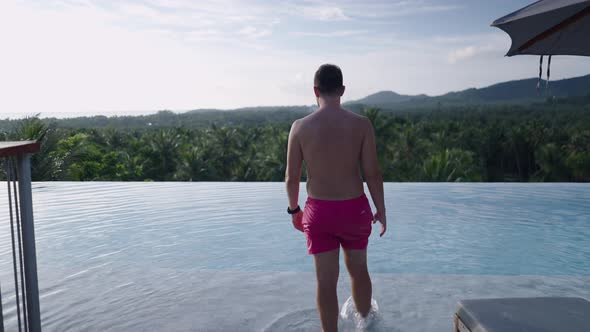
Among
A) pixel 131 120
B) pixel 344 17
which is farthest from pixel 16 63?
pixel 131 120

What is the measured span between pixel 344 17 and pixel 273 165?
7.91 meters

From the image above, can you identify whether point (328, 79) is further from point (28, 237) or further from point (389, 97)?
point (389, 97)

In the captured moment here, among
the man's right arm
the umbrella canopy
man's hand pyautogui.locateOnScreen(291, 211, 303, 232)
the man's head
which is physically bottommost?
man's hand pyautogui.locateOnScreen(291, 211, 303, 232)

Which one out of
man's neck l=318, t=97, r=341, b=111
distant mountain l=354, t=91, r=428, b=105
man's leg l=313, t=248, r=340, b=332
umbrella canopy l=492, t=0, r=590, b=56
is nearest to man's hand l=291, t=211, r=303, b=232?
man's leg l=313, t=248, r=340, b=332

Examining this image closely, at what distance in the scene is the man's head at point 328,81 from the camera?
228cm

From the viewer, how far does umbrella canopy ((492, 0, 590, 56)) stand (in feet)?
7.18

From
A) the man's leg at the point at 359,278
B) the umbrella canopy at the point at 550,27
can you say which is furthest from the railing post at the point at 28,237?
the umbrella canopy at the point at 550,27

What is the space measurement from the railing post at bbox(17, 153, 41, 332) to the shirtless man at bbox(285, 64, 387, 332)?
3.66ft

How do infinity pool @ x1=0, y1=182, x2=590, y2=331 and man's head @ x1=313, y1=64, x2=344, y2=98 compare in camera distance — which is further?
infinity pool @ x1=0, y1=182, x2=590, y2=331

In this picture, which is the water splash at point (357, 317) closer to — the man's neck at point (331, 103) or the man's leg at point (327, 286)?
the man's leg at point (327, 286)

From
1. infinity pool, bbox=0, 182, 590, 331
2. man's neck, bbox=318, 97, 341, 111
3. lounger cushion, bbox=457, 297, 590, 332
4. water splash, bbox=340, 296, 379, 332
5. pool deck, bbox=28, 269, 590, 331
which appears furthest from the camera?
infinity pool, bbox=0, 182, 590, 331

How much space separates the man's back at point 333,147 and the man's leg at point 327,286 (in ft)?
0.97

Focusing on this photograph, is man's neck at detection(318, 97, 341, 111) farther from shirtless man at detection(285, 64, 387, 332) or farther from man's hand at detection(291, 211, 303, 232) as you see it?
man's hand at detection(291, 211, 303, 232)

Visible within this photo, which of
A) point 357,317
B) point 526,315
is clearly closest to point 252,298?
point 357,317
